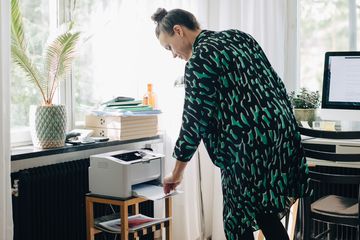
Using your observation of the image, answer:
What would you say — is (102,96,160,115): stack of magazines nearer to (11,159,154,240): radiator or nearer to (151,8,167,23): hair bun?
(11,159,154,240): radiator

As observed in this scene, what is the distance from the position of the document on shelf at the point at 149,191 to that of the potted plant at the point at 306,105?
41.0 inches

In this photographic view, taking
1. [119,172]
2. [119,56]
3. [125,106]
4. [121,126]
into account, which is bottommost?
[119,172]

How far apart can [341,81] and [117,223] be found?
155cm

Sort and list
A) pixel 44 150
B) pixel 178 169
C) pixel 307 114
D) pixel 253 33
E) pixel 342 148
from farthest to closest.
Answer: pixel 253 33 < pixel 307 114 < pixel 342 148 < pixel 44 150 < pixel 178 169

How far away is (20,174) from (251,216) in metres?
1.14

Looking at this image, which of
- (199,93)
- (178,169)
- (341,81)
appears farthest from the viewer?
(341,81)

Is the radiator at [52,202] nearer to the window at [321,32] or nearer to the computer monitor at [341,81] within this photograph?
the computer monitor at [341,81]

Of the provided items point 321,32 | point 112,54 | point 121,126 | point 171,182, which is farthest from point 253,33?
point 171,182

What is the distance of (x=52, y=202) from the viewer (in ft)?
8.80

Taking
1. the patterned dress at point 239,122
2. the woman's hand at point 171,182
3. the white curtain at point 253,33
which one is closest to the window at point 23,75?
the woman's hand at point 171,182

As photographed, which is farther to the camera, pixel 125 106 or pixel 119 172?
pixel 125 106

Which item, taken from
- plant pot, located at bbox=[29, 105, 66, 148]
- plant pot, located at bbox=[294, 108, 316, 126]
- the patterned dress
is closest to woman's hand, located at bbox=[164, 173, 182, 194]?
the patterned dress

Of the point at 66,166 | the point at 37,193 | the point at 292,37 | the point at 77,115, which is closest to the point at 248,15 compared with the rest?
the point at 292,37

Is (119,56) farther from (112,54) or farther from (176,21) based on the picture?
(176,21)
